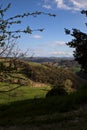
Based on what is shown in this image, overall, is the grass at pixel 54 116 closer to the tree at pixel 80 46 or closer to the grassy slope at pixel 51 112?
the grassy slope at pixel 51 112

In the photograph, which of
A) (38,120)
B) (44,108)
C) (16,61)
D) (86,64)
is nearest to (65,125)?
(38,120)

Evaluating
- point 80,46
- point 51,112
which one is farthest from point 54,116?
point 80,46

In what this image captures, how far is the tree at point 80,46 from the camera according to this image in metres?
23.7

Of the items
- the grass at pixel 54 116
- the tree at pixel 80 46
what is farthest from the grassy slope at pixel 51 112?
the tree at pixel 80 46

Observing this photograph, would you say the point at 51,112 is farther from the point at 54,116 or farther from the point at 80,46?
the point at 80,46

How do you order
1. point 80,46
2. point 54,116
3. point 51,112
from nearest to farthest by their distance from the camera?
point 54,116
point 51,112
point 80,46

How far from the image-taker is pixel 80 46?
24078 millimetres

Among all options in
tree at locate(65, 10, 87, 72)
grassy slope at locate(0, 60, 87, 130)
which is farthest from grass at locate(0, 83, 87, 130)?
tree at locate(65, 10, 87, 72)

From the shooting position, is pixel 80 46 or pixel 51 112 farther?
pixel 80 46

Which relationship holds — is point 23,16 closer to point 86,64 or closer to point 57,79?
point 57,79

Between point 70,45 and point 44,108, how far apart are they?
1114 cm

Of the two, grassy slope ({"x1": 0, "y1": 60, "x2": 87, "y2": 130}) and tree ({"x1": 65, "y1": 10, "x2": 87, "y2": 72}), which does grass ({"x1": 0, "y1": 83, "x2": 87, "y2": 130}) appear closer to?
grassy slope ({"x1": 0, "y1": 60, "x2": 87, "y2": 130})

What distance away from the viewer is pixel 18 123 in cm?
Result: 1184

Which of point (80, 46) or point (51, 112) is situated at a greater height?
point (80, 46)
